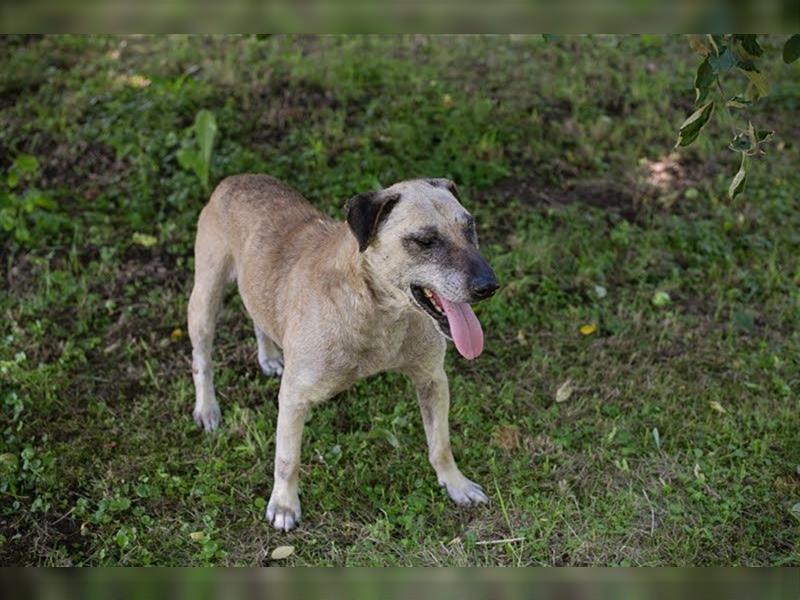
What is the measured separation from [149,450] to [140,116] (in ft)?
12.2

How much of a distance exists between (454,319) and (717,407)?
85.9 inches

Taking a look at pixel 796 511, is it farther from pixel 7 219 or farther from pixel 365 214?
pixel 7 219

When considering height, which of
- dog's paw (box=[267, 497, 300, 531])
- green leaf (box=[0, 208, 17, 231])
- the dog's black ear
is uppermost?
the dog's black ear

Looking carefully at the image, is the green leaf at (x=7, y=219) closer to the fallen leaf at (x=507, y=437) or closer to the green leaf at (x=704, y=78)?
the fallen leaf at (x=507, y=437)

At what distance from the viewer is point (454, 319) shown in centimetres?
371

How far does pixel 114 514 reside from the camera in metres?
4.51

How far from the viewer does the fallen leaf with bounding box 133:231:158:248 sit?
6.46m

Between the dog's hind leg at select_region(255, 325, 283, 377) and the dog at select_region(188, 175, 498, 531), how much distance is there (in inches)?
17.2

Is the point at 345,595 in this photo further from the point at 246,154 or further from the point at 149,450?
the point at 246,154

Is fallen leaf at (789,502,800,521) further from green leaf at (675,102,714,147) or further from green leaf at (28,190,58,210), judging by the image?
green leaf at (28,190,58,210)

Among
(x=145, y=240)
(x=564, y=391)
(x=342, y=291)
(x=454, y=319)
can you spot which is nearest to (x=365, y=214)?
(x=342, y=291)

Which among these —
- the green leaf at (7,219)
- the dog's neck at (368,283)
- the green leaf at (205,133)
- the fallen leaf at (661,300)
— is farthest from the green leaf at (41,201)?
the fallen leaf at (661,300)

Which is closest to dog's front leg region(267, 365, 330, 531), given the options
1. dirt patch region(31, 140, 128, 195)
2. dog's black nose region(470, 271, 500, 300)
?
dog's black nose region(470, 271, 500, 300)
